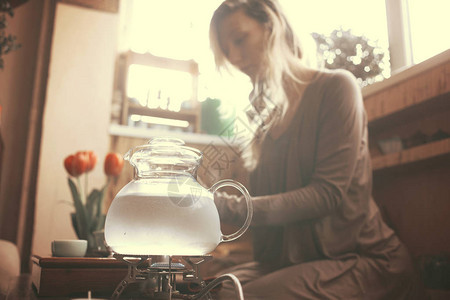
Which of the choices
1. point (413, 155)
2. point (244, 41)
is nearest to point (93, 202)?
point (244, 41)

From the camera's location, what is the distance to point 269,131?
108 centimetres

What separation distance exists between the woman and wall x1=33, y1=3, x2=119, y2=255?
0.96 meters

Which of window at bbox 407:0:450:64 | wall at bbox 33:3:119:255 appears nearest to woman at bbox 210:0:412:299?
window at bbox 407:0:450:64

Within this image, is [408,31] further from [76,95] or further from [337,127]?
[76,95]

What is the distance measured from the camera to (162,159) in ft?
2.35

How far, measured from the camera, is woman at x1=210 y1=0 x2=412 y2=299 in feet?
3.17

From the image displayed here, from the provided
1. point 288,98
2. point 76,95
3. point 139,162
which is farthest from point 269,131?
point 76,95

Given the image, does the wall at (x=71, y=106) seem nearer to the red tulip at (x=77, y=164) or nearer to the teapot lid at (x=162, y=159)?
the red tulip at (x=77, y=164)

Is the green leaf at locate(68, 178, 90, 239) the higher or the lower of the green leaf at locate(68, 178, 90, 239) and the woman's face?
the lower

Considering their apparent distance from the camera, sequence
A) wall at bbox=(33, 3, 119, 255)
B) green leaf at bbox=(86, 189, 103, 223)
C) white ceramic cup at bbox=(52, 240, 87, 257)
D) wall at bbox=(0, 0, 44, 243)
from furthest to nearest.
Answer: wall at bbox=(0, 0, 44, 243)
wall at bbox=(33, 3, 119, 255)
green leaf at bbox=(86, 189, 103, 223)
white ceramic cup at bbox=(52, 240, 87, 257)

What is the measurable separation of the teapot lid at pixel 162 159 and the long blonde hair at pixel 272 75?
0.38 meters

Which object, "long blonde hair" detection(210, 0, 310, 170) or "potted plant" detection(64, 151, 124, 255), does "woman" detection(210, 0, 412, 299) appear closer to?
"long blonde hair" detection(210, 0, 310, 170)

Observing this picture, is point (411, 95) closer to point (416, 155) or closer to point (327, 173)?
point (416, 155)

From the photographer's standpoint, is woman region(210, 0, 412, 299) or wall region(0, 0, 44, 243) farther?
wall region(0, 0, 44, 243)
